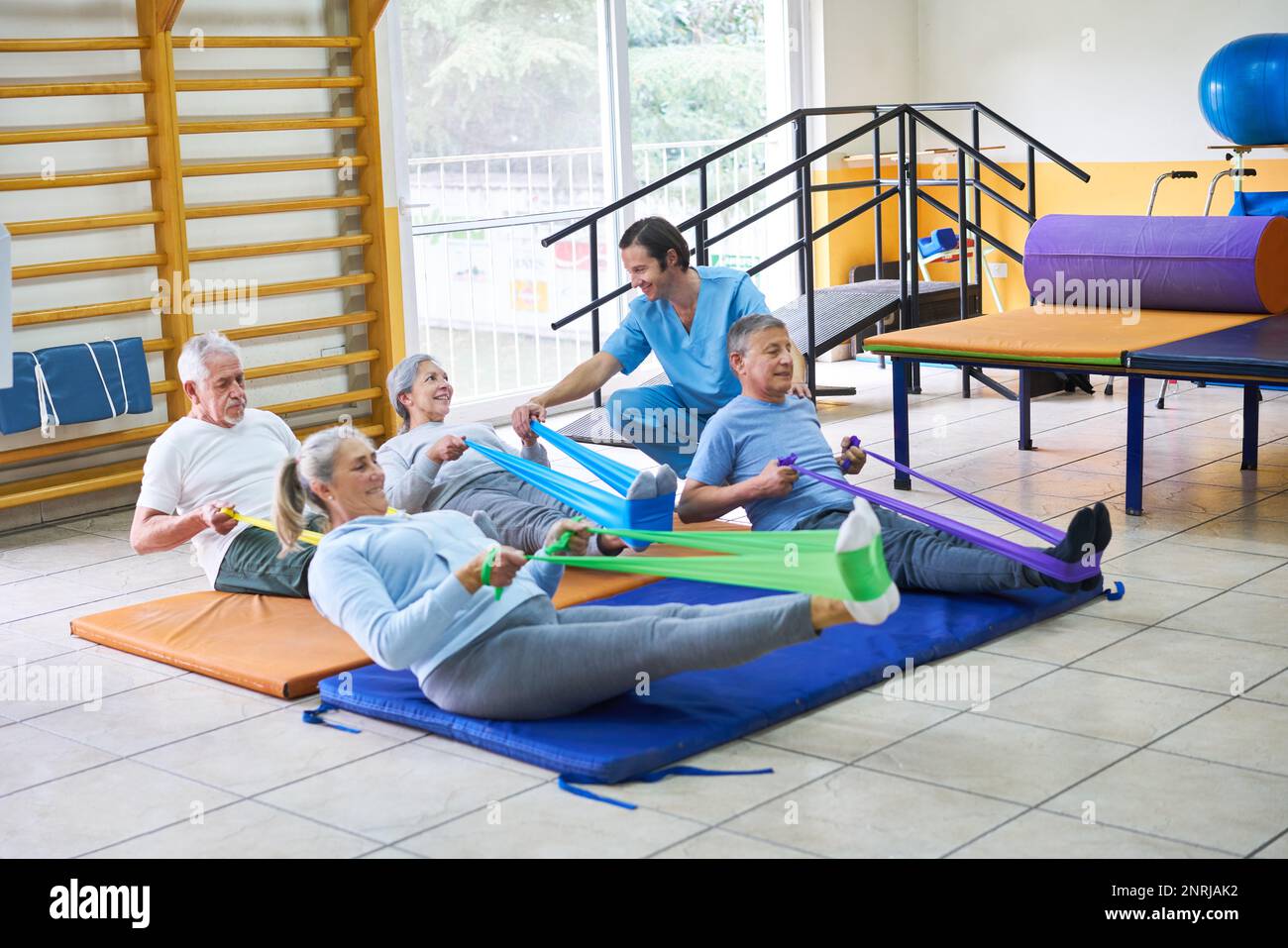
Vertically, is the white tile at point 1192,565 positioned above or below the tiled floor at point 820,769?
above

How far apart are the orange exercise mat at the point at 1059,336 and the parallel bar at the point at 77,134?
9.14ft

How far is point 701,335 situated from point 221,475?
4.92 feet

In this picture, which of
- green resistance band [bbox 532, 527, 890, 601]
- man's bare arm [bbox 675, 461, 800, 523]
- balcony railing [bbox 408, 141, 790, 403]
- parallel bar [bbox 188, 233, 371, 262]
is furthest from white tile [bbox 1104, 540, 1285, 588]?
parallel bar [bbox 188, 233, 371, 262]

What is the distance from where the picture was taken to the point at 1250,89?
22.0 ft

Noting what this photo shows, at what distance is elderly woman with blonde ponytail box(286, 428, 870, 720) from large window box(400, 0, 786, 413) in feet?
12.4

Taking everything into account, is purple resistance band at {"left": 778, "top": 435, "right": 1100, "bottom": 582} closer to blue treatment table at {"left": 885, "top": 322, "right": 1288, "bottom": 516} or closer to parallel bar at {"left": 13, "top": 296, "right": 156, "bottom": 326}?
blue treatment table at {"left": 885, "top": 322, "right": 1288, "bottom": 516}

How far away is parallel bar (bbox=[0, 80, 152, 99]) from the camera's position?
5.09 m

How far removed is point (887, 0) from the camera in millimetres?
8797

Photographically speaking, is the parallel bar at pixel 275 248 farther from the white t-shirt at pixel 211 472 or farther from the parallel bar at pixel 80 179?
the white t-shirt at pixel 211 472

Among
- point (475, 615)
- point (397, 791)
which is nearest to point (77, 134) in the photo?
point (475, 615)

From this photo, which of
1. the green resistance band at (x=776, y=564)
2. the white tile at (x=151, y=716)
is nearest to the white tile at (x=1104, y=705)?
the green resistance band at (x=776, y=564)

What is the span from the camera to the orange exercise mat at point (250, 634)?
345 centimetres
